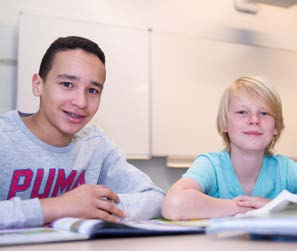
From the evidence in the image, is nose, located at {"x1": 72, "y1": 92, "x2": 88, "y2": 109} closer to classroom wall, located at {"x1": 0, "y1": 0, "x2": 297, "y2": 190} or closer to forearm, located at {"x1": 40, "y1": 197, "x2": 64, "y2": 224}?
forearm, located at {"x1": 40, "y1": 197, "x2": 64, "y2": 224}

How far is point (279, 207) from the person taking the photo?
747 mm

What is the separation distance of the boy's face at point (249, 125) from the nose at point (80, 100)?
0.46 m

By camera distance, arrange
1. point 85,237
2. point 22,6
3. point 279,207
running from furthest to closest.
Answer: point 22,6, point 279,207, point 85,237

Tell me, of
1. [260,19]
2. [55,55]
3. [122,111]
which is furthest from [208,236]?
[260,19]

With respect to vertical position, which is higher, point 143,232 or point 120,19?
point 120,19

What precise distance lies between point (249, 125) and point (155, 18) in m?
1.76

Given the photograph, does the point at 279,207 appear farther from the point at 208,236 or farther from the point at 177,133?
the point at 177,133

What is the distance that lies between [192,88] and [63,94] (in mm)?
1702

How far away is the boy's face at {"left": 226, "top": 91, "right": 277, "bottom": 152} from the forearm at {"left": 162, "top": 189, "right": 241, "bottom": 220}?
0.29 m

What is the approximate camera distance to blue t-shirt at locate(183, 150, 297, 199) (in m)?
1.23

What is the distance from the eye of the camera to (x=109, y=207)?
0.96 m

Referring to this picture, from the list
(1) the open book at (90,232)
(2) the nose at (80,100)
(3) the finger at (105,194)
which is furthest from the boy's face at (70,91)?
(1) the open book at (90,232)

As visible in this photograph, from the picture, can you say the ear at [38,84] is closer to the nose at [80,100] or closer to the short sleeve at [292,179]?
the nose at [80,100]

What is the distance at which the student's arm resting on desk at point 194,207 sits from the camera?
1.00 meters
